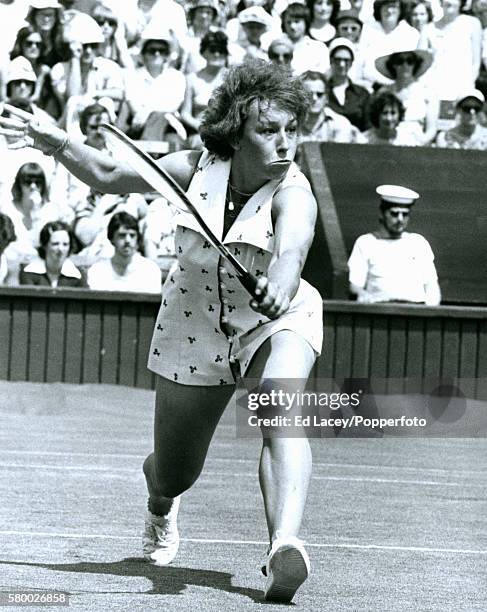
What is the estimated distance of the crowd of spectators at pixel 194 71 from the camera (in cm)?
1371

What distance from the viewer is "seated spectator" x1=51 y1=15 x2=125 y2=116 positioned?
46.9 ft

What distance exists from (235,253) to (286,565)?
107 centimetres

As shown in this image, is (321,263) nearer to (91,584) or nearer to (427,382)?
(427,382)

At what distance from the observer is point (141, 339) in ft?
42.5

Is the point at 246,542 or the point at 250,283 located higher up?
the point at 250,283

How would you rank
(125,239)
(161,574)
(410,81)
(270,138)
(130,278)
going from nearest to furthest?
(270,138), (161,574), (125,239), (130,278), (410,81)

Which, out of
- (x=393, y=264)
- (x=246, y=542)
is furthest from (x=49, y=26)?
(x=246, y=542)

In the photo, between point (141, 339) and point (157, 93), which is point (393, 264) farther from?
point (157, 93)

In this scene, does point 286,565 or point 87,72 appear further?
point 87,72

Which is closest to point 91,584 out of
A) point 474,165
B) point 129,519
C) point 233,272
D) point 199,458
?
point 199,458

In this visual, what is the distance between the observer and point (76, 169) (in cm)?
507

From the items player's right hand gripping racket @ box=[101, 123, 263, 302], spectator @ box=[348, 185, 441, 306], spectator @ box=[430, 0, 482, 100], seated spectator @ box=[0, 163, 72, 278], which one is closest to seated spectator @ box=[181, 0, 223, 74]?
seated spectator @ box=[0, 163, 72, 278]

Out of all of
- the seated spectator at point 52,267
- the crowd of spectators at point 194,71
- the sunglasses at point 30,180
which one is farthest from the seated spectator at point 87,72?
the seated spectator at point 52,267

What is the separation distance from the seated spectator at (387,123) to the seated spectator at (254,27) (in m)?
1.23
